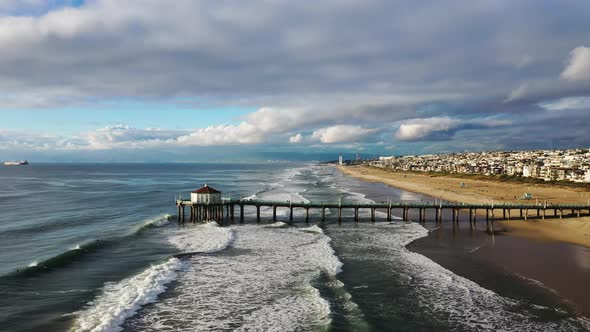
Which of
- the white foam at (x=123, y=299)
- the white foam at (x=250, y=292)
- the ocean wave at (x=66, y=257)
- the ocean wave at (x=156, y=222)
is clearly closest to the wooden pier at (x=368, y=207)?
the ocean wave at (x=156, y=222)

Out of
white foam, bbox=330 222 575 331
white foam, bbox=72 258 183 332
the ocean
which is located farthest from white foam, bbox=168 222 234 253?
white foam, bbox=330 222 575 331

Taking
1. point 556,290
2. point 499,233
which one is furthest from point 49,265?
point 499,233

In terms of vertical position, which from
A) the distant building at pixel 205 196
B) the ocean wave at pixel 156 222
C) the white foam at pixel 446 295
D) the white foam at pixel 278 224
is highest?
the distant building at pixel 205 196

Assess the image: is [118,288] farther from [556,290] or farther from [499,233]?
[499,233]

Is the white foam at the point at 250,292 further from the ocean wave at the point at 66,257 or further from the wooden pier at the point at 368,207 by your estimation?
the wooden pier at the point at 368,207

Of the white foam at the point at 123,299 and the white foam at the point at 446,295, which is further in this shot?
the white foam at the point at 446,295

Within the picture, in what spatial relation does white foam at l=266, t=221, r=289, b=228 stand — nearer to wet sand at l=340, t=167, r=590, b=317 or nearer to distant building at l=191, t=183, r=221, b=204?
distant building at l=191, t=183, r=221, b=204
